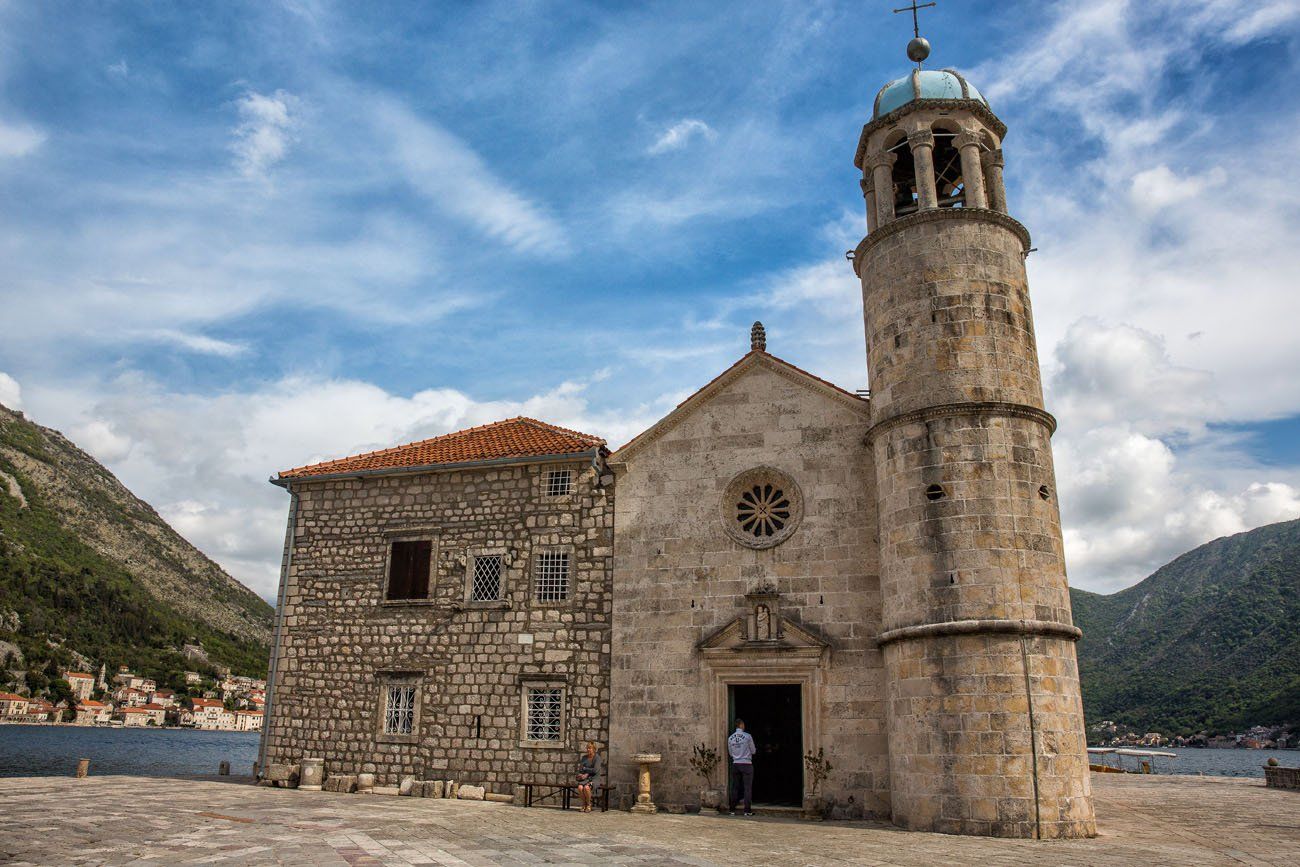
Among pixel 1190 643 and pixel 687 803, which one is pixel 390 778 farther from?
pixel 1190 643

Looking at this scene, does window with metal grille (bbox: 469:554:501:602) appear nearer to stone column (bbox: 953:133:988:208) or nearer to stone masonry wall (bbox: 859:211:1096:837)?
stone masonry wall (bbox: 859:211:1096:837)

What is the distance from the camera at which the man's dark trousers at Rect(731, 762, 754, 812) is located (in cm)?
1487

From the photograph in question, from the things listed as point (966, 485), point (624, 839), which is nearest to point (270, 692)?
point (624, 839)

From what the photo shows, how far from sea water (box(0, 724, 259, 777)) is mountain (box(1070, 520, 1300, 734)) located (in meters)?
73.5

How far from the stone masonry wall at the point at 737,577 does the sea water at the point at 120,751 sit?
12.7 metres

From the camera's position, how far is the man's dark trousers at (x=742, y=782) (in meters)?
14.9

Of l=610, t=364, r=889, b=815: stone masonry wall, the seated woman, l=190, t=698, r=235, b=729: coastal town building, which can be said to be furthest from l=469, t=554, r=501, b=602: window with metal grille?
l=190, t=698, r=235, b=729: coastal town building

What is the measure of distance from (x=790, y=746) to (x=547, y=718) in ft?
15.7

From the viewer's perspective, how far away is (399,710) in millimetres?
17828

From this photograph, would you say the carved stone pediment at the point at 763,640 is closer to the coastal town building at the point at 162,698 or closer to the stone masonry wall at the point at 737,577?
the stone masonry wall at the point at 737,577

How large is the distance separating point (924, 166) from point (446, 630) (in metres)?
13.3

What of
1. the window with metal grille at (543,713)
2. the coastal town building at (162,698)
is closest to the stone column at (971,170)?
the window with metal grille at (543,713)

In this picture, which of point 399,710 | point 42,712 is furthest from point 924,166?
point 42,712

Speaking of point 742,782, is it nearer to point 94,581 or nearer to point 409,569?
point 409,569
